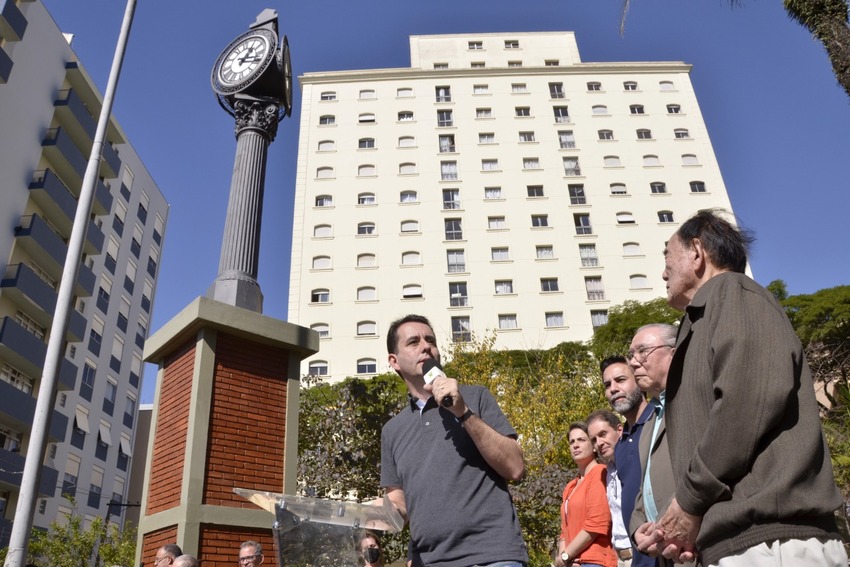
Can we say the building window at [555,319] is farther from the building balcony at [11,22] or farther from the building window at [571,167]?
the building balcony at [11,22]

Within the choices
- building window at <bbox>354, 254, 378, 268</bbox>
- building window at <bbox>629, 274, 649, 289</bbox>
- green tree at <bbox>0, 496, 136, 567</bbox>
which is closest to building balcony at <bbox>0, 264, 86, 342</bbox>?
green tree at <bbox>0, 496, 136, 567</bbox>

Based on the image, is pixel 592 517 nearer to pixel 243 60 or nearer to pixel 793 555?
pixel 793 555

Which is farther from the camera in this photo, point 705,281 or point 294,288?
point 294,288

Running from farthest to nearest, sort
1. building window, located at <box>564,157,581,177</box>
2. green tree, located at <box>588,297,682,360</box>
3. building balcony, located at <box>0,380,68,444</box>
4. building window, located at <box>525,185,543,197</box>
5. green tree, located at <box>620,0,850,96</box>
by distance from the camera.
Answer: building window, located at <box>564,157,581,177</box> < building window, located at <box>525,185,543,197</box> < green tree, located at <box>588,297,682,360</box> < building balcony, located at <box>0,380,68,444</box> < green tree, located at <box>620,0,850,96</box>

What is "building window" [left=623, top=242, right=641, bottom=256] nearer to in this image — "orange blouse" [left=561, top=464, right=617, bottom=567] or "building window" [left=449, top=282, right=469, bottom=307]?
"building window" [left=449, top=282, right=469, bottom=307]

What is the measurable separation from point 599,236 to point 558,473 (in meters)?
35.7

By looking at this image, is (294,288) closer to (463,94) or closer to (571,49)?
(463,94)

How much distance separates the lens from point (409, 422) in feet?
10.0

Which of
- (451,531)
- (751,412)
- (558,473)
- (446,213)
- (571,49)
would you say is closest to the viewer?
(751,412)

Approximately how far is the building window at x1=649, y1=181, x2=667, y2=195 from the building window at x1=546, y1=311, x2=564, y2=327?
490 inches

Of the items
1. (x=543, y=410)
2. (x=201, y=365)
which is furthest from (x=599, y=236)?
(x=201, y=365)

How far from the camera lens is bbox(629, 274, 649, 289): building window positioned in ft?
145

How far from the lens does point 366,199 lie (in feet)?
155

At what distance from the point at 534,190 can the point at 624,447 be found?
146 ft
